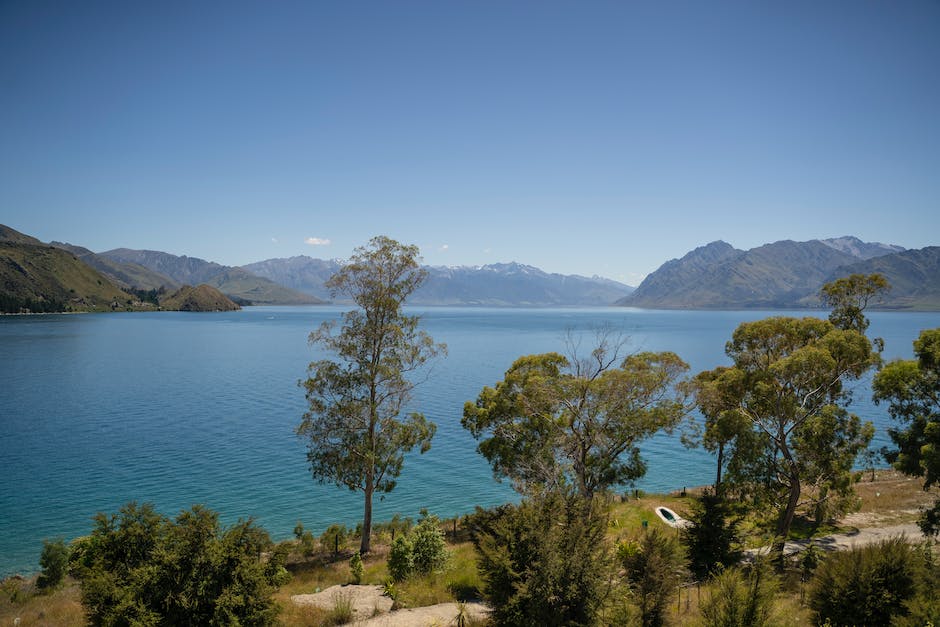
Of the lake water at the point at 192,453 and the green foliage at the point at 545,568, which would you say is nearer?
the green foliage at the point at 545,568

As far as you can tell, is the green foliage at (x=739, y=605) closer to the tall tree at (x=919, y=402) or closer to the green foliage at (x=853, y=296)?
the tall tree at (x=919, y=402)

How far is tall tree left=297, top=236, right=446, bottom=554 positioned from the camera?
25812 mm

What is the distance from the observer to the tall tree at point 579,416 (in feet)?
81.1

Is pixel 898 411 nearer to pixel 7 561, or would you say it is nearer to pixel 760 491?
pixel 760 491

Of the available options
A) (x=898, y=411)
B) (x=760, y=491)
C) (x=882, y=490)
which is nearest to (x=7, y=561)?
(x=760, y=491)

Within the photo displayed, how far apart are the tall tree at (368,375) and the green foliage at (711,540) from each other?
46.8 feet

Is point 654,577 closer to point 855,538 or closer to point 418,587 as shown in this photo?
point 418,587

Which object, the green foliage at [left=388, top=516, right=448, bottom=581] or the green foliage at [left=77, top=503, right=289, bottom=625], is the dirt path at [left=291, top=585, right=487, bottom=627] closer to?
the green foliage at [left=388, top=516, right=448, bottom=581]

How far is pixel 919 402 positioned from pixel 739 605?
60.0 feet

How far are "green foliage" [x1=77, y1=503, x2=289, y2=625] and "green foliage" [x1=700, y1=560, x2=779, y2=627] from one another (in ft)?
39.4

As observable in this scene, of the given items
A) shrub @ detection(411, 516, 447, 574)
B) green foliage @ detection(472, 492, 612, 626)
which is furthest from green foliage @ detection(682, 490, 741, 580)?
shrub @ detection(411, 516, 447, 574)

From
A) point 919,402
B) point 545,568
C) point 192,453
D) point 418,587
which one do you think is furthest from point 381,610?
point 192,453

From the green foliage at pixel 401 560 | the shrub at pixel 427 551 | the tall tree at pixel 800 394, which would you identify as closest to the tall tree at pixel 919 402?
the tall tree at pixel 800 394

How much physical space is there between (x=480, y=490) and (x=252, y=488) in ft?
59.3
